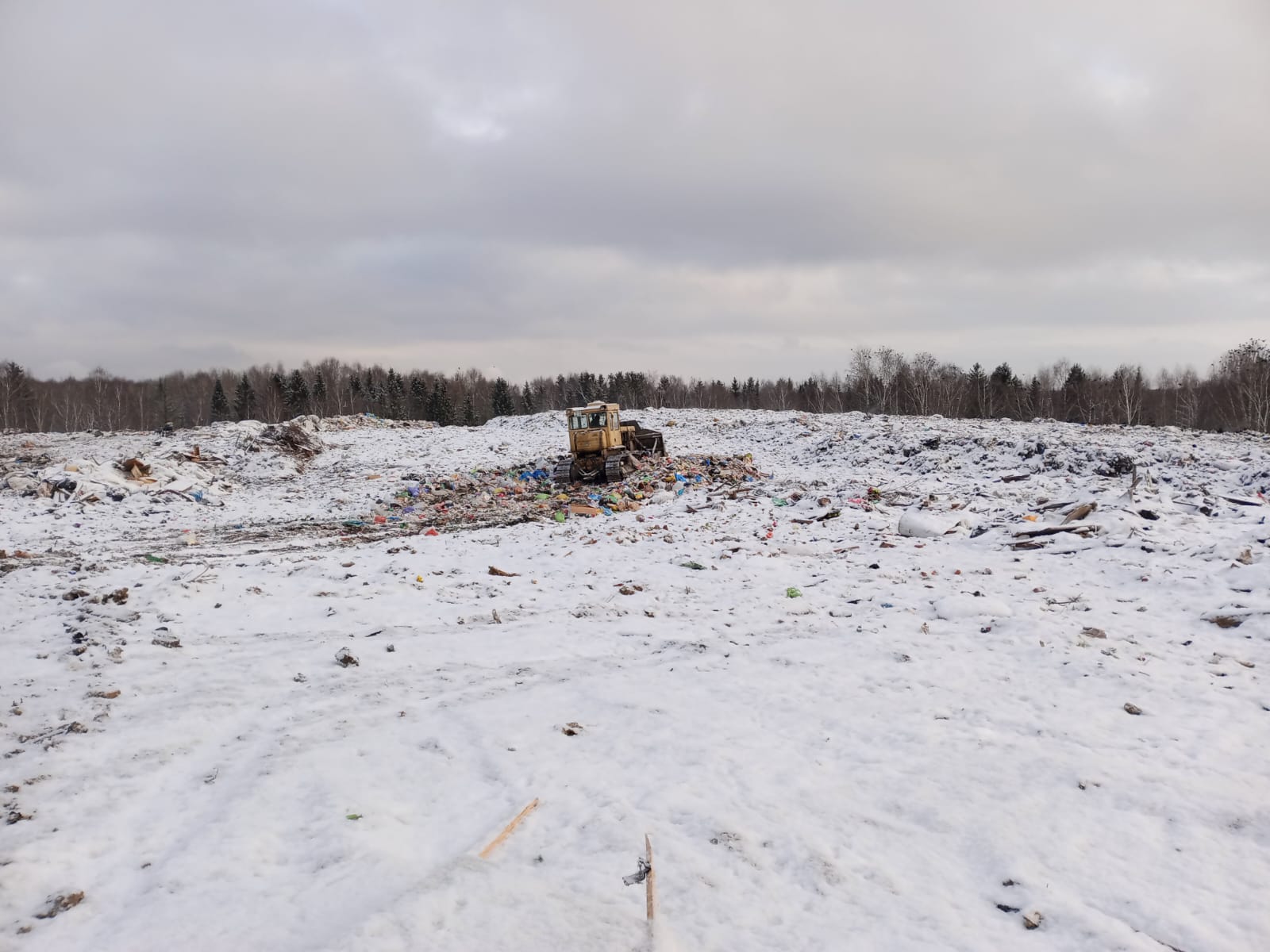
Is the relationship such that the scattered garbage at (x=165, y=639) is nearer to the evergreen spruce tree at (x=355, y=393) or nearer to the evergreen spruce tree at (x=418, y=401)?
the evergreen spruce tree at (x=355, y=393)

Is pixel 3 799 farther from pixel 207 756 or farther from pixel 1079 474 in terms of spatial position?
pixel 1079 474

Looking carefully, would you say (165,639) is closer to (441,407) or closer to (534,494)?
(534,494)

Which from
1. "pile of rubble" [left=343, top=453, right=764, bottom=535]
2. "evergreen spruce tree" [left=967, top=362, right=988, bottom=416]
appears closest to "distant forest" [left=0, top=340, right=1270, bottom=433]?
"evergreen spruce tree" [left=967, top=362, right=988, bottom=416]

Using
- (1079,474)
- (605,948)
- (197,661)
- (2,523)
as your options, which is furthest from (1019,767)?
(2,523)

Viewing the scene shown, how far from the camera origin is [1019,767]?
3691 millimetres

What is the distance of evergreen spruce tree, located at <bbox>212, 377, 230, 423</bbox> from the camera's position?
185 ft

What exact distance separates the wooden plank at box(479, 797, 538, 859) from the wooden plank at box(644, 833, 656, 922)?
69 centimetres

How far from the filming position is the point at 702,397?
2894 inches

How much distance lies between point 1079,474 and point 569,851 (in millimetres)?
15899

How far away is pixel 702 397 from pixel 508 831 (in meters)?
71.7

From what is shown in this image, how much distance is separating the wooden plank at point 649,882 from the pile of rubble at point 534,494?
30.1 feet

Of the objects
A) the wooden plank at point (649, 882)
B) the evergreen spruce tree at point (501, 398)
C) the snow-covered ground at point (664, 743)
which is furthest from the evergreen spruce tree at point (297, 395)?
the wooden plank at point (649, 882)

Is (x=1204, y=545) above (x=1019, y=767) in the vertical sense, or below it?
above

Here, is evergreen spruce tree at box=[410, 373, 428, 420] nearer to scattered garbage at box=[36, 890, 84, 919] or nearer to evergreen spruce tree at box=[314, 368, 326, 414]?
evergreen spruce tree at box=[314, 368, 326, 414]
